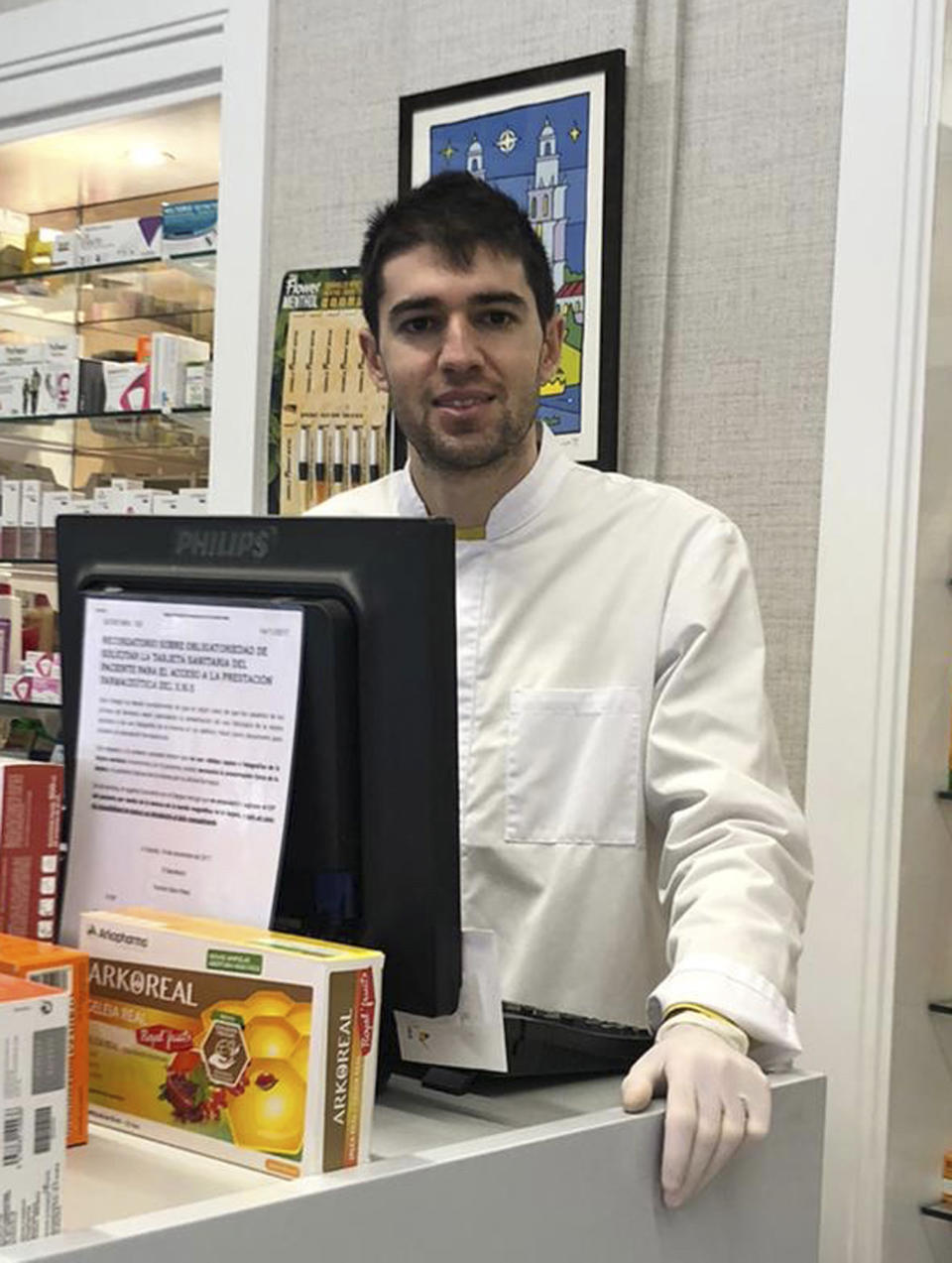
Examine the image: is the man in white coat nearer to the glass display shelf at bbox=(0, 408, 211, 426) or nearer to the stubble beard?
the stubble beard

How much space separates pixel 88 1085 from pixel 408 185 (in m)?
2.12

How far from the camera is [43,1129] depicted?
3.28 ft

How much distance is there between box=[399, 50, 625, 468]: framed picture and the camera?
108 inches

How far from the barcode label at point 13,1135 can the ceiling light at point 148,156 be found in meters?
3.24

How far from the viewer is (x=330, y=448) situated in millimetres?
3146

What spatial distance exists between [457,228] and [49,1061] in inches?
45.9

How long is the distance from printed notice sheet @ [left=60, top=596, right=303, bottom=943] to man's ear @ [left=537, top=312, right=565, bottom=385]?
2.61 feet

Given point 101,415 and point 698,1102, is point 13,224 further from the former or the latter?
point 698,1102

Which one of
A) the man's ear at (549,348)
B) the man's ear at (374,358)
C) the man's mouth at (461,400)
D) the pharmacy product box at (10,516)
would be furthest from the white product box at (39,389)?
the man's mouth at (461,400)

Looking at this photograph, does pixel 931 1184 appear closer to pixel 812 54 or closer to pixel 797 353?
pixel 797 353

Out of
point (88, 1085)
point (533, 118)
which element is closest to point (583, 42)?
point (533, 118)

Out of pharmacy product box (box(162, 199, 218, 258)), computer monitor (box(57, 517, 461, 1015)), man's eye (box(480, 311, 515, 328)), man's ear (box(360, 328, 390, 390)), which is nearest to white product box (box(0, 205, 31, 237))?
pharmacy product box (box(162, 199, 218, 258))

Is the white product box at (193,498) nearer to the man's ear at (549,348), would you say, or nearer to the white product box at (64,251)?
the white product box at (64,251)

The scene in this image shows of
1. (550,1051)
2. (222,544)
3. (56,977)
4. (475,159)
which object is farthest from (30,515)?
(56,977)
